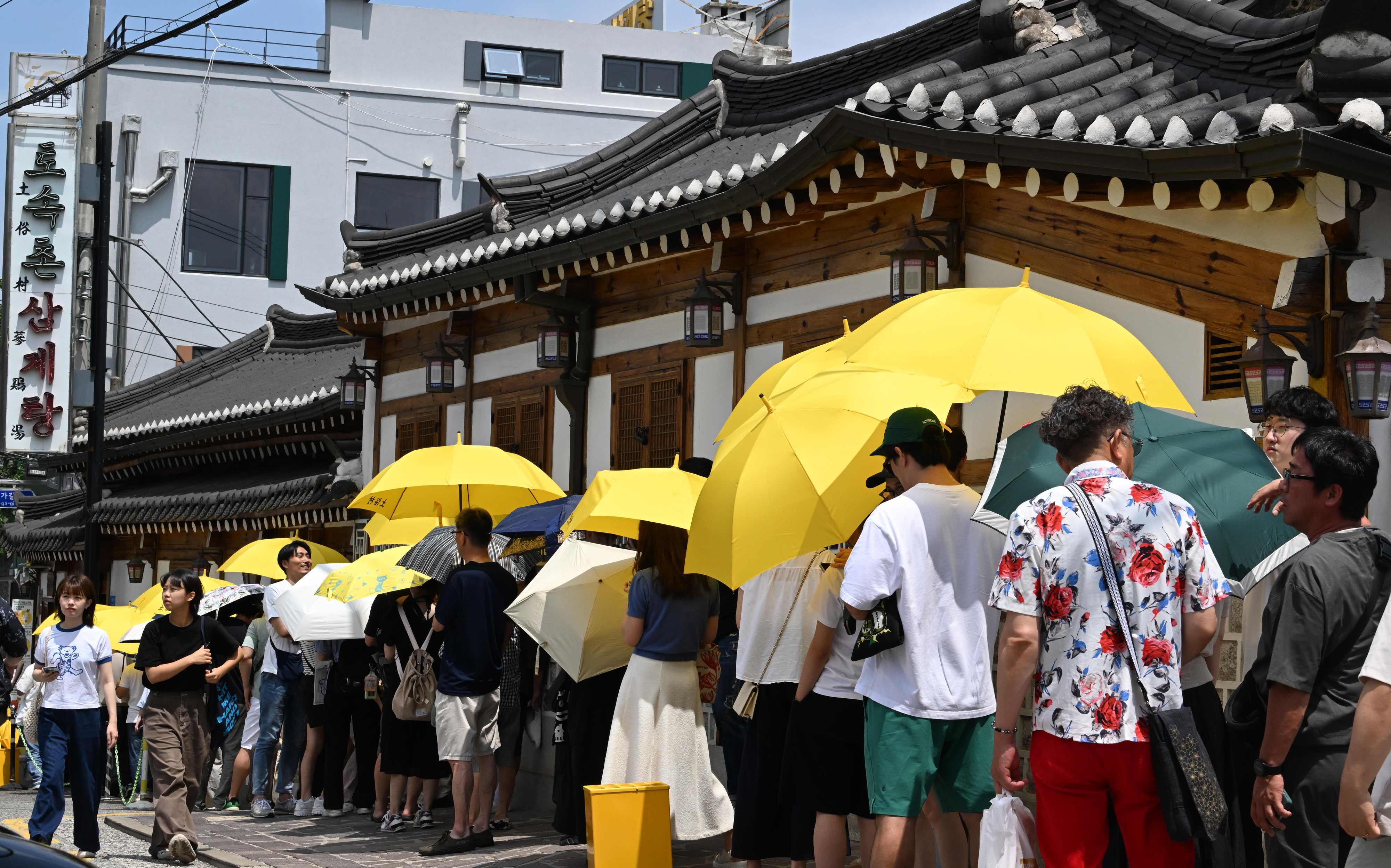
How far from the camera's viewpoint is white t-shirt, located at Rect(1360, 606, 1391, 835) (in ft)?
11.5

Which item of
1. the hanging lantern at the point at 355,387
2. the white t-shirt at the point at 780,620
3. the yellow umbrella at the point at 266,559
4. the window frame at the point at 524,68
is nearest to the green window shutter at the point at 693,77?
the window frame at the point at 524,68

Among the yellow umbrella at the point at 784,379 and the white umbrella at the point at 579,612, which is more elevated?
the yellow umbrella at the point at 784,379

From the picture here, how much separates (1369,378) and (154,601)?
11248 mm

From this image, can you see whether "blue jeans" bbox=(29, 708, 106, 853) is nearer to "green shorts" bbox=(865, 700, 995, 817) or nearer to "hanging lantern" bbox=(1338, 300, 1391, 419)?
"green shorts" bbox=(865, 700, 995, 817)

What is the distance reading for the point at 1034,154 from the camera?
6.98 m

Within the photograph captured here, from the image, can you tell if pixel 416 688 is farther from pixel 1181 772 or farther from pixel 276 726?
pixel 1181 772

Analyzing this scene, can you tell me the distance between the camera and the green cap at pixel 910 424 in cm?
555

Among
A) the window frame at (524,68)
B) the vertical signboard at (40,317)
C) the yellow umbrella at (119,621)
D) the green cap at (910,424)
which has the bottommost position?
the yellow umbrella at (119,621)

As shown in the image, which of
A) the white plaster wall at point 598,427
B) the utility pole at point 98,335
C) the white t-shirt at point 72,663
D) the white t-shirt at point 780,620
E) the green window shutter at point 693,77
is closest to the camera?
the white t-shirt at point 780,620

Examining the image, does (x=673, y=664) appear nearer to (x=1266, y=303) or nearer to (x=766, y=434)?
(x=766, y=434)

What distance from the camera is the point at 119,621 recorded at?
1305 centimetres

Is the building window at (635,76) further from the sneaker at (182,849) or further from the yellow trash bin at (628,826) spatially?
the yellow trash bin at (628,826)

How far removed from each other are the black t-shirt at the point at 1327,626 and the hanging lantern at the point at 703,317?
21.1 feet

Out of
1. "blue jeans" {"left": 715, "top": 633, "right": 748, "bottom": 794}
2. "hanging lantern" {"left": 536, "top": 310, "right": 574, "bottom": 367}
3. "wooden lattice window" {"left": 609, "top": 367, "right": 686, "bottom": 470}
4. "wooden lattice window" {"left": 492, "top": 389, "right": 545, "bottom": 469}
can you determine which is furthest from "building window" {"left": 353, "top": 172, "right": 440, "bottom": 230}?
"blue jeans" {"left": 715, "top": 633, "right": 748, "bottom": 794}
